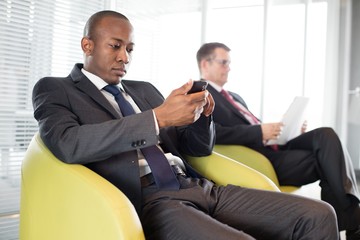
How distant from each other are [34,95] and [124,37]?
0.42 meters

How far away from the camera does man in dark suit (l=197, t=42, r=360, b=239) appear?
7.49ft

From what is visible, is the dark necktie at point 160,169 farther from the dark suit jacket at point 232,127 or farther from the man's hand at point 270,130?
the man's hand at point 270,130

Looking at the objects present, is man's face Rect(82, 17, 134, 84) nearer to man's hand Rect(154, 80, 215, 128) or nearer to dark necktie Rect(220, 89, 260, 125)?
man's hand Rect(154, 80, 215, 128)

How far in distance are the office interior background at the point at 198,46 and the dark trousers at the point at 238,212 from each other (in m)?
0.84

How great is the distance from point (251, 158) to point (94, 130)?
4.05ft

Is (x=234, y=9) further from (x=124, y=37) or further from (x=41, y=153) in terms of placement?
(x=41, y=153)

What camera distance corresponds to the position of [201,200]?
1.39 meters

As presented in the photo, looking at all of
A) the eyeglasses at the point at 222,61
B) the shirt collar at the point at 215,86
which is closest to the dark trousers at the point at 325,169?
the shirt collar at the point at 215,86

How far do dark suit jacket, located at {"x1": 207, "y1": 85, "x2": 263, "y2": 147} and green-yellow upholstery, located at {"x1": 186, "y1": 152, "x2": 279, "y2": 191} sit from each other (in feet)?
1.73

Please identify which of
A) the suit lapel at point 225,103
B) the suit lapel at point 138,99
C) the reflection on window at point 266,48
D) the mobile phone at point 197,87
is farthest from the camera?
the reflection on window at point 266,48

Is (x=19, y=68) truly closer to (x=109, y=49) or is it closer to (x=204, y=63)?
(x=109, y=49)

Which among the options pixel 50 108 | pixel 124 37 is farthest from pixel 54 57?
pixel 50 108

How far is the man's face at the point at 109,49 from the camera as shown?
1568mm

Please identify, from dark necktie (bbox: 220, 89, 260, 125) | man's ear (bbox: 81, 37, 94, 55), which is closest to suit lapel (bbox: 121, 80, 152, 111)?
man's ear (bbox: 81, 37, 94, 55)
